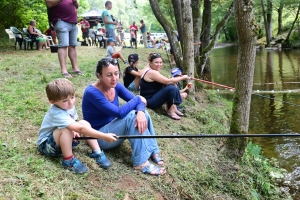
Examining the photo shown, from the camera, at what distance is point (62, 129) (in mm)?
2400

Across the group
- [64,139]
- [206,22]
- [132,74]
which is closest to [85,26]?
[206,22]

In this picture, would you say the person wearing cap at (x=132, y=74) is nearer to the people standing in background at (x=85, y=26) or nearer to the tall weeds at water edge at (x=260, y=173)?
the tall weeds at water edge at (x=260, y=173)

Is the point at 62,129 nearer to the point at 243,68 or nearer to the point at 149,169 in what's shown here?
the point at 149,169

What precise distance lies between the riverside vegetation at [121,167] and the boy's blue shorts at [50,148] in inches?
2.4

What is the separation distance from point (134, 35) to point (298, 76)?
945 cm

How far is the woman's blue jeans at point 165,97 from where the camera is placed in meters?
4.64

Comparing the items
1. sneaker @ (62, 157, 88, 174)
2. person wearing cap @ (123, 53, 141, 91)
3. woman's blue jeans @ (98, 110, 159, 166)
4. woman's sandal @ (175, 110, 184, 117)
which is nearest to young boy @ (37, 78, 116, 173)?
sneaker @ (62, 157, 88, 174)

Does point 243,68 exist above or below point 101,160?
above

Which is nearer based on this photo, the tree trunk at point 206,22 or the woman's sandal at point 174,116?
the woman's sandal at point 174,116

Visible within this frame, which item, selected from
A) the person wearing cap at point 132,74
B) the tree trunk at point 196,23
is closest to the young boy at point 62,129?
the person wearing cap at point 132,74

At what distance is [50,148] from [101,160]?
1.64 feet

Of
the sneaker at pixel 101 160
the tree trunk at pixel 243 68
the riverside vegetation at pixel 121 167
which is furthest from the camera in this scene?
the tree trunk at pixel 243 68

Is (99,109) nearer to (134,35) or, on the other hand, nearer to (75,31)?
(75,31)

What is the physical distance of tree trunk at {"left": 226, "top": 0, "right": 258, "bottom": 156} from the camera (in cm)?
336
